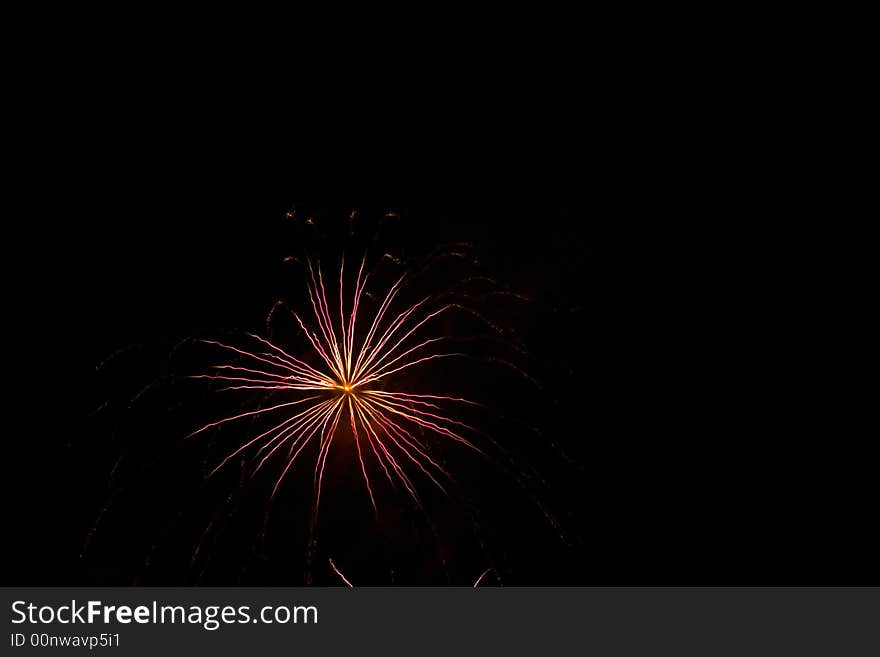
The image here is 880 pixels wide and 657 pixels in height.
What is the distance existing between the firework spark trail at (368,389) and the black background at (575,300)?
265 mm

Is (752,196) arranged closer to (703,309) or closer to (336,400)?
(703,309)

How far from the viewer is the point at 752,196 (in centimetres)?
348

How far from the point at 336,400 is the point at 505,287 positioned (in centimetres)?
96

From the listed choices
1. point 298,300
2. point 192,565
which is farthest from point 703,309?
point 192,565

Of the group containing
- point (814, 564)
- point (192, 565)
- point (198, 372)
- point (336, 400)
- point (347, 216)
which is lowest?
point (814, 564)

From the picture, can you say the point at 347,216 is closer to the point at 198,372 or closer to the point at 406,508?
the point at 198,372

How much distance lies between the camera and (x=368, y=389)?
3387 millimetres

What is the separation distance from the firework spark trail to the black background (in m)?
0.26

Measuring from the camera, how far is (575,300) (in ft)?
11.5

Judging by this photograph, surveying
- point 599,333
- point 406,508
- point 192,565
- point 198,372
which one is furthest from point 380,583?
A: point 599,333

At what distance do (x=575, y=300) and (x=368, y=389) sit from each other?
3.50ft

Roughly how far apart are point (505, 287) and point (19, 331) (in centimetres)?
231

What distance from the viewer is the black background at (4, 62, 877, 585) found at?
136 inches

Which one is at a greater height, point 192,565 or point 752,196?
point 752,196
